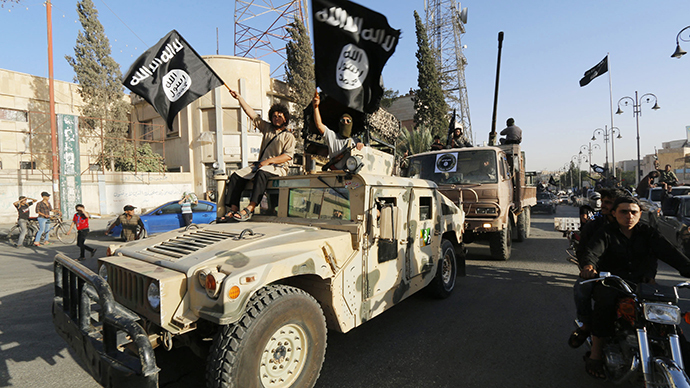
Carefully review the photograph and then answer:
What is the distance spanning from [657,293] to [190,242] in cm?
365

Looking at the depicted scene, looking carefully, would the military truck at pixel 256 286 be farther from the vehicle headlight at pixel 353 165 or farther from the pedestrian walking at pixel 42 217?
the pedestrian walking at pixel 42 217

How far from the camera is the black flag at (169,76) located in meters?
4.79

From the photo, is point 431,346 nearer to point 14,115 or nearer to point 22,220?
point 22,220

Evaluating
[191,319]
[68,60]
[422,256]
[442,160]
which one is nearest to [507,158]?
[442,160]

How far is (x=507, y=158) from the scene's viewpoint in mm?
8688

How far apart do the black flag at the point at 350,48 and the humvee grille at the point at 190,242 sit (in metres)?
2.24

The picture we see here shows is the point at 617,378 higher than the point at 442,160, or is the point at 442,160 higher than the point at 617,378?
the point at 442,160

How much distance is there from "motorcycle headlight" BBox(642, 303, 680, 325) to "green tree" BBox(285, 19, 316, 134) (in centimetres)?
2083

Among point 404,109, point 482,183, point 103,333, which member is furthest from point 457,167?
point 404,109

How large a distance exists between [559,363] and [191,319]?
3326mm

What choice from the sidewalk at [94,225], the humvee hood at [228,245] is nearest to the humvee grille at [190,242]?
the humvee hood at [228,245]

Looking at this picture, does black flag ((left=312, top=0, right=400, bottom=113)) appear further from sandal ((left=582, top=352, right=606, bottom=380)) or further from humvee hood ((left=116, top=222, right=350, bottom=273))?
sandal ((left=582, top=352, right=606, bottom=380))

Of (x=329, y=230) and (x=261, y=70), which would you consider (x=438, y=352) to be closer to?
(x=329, y=230)

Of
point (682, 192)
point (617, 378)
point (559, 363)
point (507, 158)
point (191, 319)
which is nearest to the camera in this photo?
point (191, 319)
